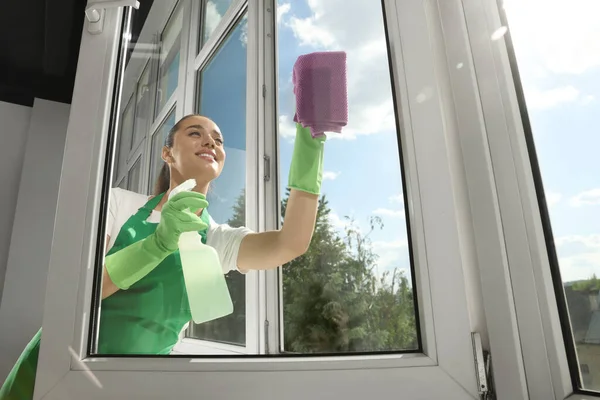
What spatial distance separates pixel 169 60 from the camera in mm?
1326

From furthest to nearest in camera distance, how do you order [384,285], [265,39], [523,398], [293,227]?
[265,39] → [293,227] → [384,285] → [523,398]

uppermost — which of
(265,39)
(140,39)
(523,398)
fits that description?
(265,39)

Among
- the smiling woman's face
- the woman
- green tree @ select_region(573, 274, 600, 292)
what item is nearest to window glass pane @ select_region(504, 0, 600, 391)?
green tree @ select_region(573, 274, 600, 292)

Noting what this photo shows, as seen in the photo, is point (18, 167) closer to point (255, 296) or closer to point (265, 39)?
point (265, 39)

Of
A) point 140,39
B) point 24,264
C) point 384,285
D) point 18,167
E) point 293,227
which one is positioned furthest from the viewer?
point 18,167

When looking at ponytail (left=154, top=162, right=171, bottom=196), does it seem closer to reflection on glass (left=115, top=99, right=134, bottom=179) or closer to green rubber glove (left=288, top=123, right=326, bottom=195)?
reflection on glass (left=115, top=99, right=134, bottom=179)

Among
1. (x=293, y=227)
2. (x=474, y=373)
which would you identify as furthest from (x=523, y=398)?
(x=293, y=227)

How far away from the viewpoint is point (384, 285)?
2.93ft

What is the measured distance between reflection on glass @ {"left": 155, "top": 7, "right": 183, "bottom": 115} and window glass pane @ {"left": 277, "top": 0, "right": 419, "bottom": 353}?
1.39 ft

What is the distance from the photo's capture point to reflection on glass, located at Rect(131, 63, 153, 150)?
1108 millimetres

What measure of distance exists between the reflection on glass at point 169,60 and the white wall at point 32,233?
5.99 feet

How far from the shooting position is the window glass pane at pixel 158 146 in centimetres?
111

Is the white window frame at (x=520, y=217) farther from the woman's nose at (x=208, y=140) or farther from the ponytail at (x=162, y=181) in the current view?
the ponytail at (x=162, y=181)

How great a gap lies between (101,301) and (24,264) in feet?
6.77
